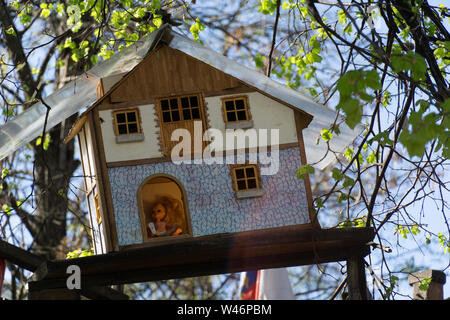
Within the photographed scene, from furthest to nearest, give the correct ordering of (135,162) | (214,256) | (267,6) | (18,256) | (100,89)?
(267,6), (100,89), (18,256), (135,162), (214,256)

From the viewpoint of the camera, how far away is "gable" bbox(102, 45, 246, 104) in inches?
230

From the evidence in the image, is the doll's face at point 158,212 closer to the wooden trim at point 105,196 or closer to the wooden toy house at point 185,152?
the wooden toy house at point 185,152

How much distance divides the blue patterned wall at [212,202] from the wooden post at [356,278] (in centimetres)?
45

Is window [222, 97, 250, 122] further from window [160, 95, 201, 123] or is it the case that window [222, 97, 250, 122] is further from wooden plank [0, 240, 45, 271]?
wooden plank [0, 240, 45, 271]

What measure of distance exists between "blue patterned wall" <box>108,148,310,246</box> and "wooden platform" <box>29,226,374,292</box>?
0.27ft

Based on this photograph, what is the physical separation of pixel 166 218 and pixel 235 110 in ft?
2.72

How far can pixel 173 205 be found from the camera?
5980 millimetres

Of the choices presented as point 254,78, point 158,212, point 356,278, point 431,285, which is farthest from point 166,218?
point 431,285

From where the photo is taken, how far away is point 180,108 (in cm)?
585

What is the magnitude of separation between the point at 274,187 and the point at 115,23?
292 cm

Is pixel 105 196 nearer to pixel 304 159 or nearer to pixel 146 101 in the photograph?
pixel 146 101

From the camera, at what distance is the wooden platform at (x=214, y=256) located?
5445 mm
